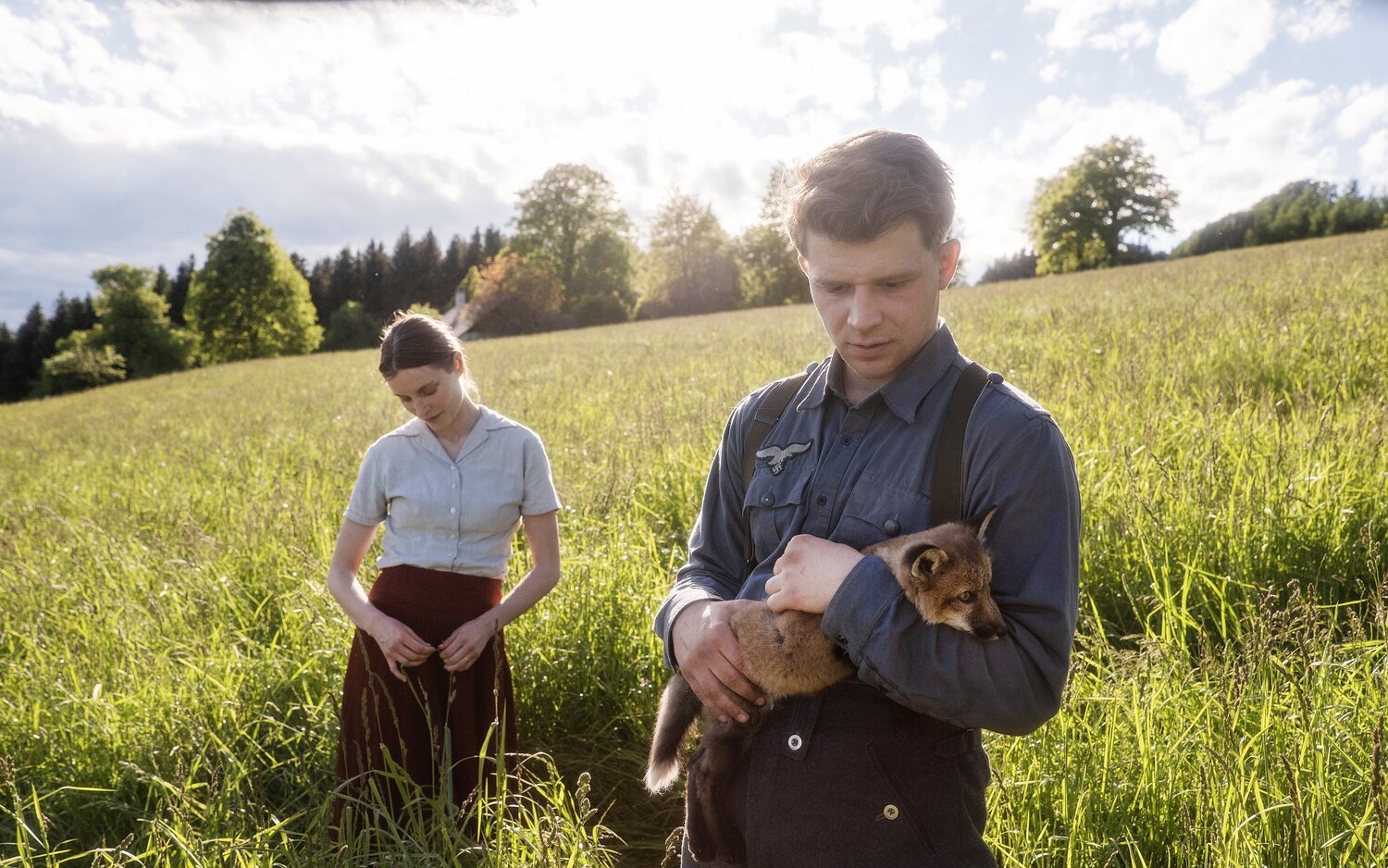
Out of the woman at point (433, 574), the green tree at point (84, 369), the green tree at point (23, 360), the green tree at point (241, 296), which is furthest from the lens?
the green tree at point (23, 360)

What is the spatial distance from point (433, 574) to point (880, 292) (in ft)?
7.64

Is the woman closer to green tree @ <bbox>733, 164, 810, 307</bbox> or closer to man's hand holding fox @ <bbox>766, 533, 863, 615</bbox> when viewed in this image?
man's hand holding fox @ <bbox>766, 533, 863, 615</bbox>

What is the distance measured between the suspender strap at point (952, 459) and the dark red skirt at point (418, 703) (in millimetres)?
2224

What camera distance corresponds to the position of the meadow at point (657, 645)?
8.20 feet

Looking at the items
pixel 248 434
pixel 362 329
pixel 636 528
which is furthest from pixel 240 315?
pixel 636 528

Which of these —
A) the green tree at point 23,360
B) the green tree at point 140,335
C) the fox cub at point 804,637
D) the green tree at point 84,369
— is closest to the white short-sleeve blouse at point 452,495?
the fox cub at point 804,637

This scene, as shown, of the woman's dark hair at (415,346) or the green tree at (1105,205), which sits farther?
the green tree at (1105,205)

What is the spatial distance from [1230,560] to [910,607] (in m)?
2.97

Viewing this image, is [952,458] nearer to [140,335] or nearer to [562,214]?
[562,214]

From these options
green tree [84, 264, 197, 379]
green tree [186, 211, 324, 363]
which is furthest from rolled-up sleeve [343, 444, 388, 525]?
green tree [84, 264, 197, 379]

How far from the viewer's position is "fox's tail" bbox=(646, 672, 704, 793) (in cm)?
212

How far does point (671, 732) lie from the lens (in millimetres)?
2154

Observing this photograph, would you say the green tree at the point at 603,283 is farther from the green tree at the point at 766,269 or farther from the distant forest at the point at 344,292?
the distant forest at the point at 344,292

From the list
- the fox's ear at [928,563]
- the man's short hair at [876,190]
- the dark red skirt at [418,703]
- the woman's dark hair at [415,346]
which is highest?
the man's short hair at [876,190]
